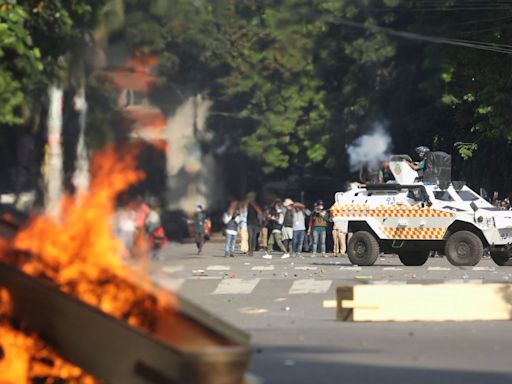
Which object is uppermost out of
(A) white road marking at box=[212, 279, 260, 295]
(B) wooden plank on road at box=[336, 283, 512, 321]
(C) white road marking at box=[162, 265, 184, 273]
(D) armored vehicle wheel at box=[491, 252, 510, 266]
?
(C) white road marking at box=[162, 265, 184, 273]

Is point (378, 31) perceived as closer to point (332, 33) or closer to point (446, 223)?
point (332, 33)

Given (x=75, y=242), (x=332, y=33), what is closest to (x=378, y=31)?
(x=332, y=33)

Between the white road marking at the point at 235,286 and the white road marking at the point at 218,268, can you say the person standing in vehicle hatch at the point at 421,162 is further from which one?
the white road marking at the point at 235,286

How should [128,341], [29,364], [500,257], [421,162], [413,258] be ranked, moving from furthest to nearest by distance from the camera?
[413,258] < [500,257] < [421,162] < [29,364] < [128,341]

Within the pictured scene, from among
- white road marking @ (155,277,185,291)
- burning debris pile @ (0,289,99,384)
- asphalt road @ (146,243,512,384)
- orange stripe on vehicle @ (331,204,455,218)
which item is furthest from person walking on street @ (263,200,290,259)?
white road marking @ (155,277,185,291)

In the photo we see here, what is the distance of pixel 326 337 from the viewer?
1686 centimetres

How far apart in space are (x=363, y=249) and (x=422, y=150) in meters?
3.47

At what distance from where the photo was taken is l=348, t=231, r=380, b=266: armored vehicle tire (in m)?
33.6

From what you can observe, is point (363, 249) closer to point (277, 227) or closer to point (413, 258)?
point (413, 258)

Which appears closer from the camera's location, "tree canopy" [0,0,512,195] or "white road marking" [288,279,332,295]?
"tree canopy" [0,0,512,195]

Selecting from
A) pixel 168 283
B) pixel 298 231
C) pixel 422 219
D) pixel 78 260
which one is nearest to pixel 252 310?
pixel 78 260

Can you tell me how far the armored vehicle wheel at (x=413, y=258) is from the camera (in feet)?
113

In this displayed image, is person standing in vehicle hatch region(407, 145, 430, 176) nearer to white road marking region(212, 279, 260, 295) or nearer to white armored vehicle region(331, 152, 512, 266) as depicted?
white armored vehicle region(331, 152, 512, 266)

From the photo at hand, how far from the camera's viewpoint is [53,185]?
10.2m
